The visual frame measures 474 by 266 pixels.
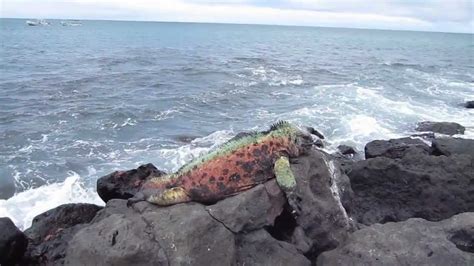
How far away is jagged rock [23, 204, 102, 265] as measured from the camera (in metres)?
6.58

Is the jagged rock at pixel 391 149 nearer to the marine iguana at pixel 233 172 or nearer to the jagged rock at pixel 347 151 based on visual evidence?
the jagged rock at pixel 347 151

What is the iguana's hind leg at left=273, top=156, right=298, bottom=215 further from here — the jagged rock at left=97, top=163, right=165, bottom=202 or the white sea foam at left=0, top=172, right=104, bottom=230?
the white sea foam at left=0, top=172, right=104, bottom=230

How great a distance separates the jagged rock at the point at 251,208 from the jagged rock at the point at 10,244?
282 cm

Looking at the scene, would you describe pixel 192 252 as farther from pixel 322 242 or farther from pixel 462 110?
pixel 462 110

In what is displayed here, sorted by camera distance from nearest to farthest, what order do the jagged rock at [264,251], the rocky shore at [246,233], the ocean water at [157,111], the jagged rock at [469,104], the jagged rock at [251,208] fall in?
the rocky shore at [246,233], the jagged rock at [264,251], the jagged rock at [251,208], the ocean water at [157,111], the jagged rock at [469,104]

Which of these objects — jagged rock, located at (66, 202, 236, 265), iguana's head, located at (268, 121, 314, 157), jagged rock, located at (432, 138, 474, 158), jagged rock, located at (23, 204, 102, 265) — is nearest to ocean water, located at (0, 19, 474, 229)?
jagged rock, located at (23, 204, 102, 265)

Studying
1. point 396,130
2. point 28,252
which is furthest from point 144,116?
point 28,252

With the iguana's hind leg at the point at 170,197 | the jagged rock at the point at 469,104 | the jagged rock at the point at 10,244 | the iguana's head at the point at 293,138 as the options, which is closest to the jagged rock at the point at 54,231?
the jagged rock at the point at 10,244

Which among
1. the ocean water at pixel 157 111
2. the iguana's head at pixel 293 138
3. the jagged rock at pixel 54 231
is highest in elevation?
the iguana's head at pixel 293 138

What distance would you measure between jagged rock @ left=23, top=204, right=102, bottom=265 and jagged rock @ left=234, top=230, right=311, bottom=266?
7.83 feet

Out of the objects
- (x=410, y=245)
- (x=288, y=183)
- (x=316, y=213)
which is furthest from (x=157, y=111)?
(x=410, y=245)

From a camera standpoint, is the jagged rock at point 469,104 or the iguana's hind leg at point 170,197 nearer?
the iguana's hind leg at point 170,197

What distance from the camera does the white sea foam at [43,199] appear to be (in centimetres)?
1098

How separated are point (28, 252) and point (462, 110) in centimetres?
2196
